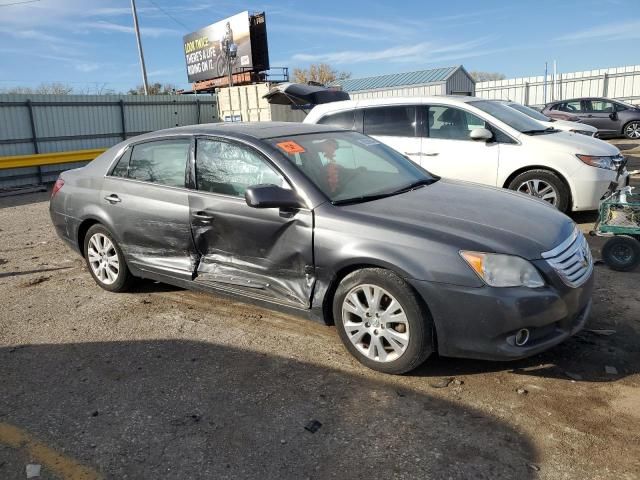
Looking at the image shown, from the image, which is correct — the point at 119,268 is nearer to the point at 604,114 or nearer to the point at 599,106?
the point at 604,114

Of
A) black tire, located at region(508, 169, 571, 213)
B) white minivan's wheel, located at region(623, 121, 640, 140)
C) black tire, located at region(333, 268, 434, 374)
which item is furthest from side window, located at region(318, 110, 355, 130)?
white minivan's wheel, located at region(623, 121, 640, 140)

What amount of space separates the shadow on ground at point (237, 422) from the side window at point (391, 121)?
4761 millimetres

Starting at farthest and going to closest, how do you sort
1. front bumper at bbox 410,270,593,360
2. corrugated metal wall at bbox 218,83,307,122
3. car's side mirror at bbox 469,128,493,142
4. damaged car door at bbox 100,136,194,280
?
corrugated metal wall at bbox 218,83,307,122 < car's side mirror at bbox 469,128,493,142 < damaged car door at bbox 100,136,194,280 < front bumper at bbox 410,270,593,360

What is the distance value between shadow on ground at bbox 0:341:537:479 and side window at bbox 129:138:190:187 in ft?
4.84

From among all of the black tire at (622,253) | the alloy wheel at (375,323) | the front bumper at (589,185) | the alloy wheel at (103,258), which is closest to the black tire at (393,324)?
the alloy wheel at (375,323)

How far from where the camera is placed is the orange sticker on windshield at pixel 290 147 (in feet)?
12.8

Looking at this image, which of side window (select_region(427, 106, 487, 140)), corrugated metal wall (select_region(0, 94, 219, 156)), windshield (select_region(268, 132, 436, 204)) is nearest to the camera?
windshield (select_region(268, 132, 436, 204))

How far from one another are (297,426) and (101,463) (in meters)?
0.99

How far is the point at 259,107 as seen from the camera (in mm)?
20984

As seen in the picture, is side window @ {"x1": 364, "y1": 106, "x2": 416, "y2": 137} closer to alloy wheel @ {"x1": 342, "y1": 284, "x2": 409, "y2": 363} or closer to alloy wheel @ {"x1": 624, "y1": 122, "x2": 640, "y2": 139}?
alloy wheel @ {"x1": 342, "y1": 284, "x2": 409, "y2": 363}

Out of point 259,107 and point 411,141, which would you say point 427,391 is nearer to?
point 411,141

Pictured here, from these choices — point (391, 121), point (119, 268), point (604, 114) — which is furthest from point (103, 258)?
point (604, 114)

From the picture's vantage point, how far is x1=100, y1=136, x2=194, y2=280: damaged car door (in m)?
4.27

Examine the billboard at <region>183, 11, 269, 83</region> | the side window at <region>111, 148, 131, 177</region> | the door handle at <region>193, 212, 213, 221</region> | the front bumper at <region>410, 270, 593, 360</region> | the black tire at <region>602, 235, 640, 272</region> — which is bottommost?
the black tire at <region>602, 235, 640, 272</region>
